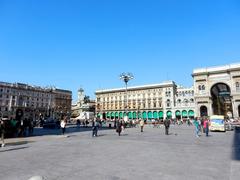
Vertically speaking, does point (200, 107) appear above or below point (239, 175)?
above

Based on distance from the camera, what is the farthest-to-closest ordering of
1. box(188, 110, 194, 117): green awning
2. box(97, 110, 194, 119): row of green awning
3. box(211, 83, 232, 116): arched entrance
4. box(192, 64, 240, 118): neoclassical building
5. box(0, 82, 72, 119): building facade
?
box(97, 110, 194, 119): row of green awning, box(0, 82, 72, 119): building facade, box(188, 110, 194, 117): green awning, box(211, 83, 232, 116): arched entrance, box(192, 64, 240, 118): neoclassical building

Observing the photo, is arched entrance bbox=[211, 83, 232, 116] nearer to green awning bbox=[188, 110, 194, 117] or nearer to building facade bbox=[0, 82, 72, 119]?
green awning bbox=[188, 110, 194, 117]

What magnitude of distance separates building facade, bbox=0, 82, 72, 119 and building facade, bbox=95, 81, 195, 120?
20.9 m

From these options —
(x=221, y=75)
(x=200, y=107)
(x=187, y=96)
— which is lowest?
(x=200, y=107)

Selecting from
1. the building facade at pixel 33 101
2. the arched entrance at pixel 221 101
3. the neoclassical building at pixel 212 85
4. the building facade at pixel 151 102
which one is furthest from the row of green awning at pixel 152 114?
the building facade at pixel 33 101

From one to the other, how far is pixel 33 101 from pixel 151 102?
186 feet

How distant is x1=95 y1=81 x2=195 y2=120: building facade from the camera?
8843 centimetres

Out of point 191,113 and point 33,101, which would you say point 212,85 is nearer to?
point 191,113

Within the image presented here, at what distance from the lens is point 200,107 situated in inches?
2889

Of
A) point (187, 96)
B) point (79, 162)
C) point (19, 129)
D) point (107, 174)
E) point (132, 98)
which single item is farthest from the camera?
point (132, 98)

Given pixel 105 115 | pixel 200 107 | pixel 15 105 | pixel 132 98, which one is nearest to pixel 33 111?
pixel 15 105

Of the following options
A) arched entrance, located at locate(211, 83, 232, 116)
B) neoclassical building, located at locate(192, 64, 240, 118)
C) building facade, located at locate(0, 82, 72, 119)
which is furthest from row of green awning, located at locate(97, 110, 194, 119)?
building facade, located at locate(0, 82, 72, 119)

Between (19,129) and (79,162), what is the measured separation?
15.0 metres

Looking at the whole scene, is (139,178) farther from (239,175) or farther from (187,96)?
(187,96)
